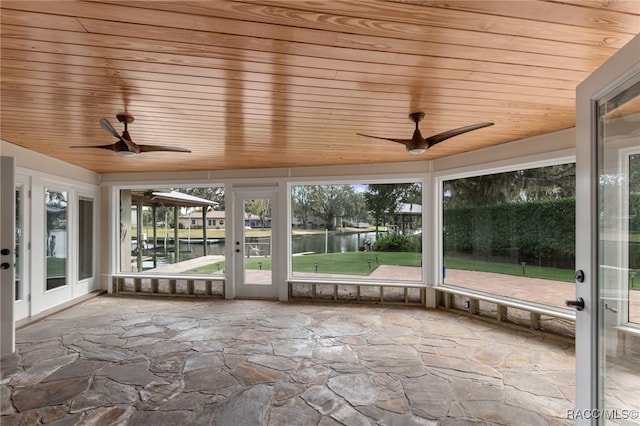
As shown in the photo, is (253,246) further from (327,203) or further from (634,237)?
(634,237)

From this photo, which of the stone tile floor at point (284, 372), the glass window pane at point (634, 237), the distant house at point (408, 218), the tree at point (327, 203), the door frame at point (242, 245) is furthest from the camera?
the door frame at point (242, 245)

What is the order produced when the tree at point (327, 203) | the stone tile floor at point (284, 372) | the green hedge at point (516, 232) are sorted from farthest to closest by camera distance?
the tree at point (327, 203), the green hedge at point (516, 232), the stone tile floor at point (284, 372)

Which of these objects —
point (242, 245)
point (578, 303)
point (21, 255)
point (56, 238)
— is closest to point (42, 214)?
point (56, 238)

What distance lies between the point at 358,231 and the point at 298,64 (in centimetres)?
377

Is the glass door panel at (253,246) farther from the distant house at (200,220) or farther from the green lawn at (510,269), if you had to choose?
the green lawn at (510,269)

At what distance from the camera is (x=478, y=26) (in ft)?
5.26

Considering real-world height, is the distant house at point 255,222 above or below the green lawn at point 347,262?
above

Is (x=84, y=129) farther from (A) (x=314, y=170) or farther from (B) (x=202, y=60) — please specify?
(A) (x=314, y=170)

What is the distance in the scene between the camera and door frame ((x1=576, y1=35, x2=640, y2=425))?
62.0 inches

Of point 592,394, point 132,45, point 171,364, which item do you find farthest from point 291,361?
point 132,45

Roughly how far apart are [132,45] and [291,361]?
283cm

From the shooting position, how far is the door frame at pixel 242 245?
5.54 metres

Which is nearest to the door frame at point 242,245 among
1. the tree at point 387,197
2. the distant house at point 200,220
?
the distant house at point 200,220

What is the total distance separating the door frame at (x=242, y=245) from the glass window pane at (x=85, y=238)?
2.53 m
